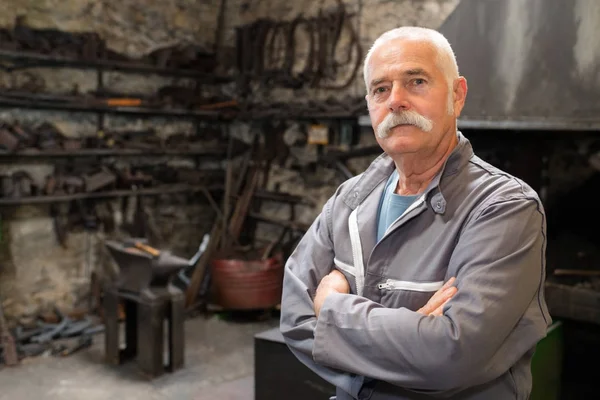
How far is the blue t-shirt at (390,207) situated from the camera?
135 centimetres

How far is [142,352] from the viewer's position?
4062 mm

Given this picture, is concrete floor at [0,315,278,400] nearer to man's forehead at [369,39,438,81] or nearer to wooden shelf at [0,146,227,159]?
wooden shelf at [0,146,227,159]

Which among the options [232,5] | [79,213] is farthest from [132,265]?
[232,5]

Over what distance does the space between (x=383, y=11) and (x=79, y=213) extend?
319 centimetres

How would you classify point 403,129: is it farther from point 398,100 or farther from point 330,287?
point 330,287

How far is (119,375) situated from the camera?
405 cm

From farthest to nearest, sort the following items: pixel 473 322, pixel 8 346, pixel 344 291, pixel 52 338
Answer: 1. pixel 52 338
2. pixel 8 346
3. pixel 344 291
4. pixel 473 322

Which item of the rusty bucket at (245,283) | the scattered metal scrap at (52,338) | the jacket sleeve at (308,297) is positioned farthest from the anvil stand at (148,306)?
the jacket sleeve at (308,297)

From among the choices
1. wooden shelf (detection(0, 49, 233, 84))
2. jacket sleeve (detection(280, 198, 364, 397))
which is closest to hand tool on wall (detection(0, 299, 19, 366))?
wooden shelf (detection(0, 49, 233, 84))

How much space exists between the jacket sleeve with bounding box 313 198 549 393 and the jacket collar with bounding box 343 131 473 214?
11cm

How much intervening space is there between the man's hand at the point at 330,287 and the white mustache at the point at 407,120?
380mm

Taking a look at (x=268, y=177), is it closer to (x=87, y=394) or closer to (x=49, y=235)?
(x=49, y=235)

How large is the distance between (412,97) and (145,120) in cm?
472

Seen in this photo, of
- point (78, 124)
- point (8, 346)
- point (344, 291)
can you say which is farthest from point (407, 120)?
point (78, 124)
